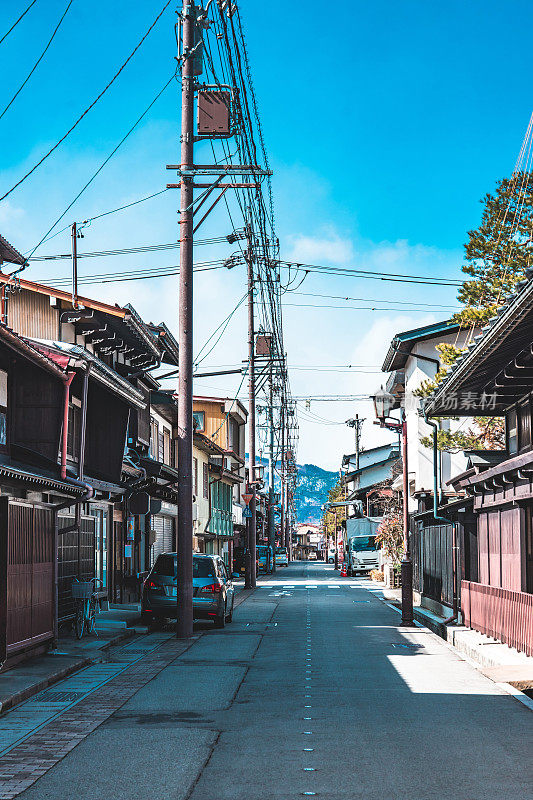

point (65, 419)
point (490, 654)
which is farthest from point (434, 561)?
point (65, 419)

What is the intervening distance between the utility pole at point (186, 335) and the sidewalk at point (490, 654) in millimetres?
5567

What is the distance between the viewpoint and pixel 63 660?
14938 millimetres

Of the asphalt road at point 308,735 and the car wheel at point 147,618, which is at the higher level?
the asphalt road at point 308,735

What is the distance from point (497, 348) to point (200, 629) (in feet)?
36.5

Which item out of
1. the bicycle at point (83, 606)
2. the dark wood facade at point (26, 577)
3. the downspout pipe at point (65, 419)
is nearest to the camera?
the dark wood facade at point (26, 577)

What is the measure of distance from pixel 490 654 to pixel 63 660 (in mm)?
6890

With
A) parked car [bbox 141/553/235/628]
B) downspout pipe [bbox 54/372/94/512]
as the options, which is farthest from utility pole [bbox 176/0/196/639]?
downspout pipe [bbox 54/372/94/512]

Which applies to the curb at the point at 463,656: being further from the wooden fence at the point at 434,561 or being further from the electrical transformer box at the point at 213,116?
the electrical transformer box at the point at 213,116

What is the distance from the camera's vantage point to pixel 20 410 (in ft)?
57.7

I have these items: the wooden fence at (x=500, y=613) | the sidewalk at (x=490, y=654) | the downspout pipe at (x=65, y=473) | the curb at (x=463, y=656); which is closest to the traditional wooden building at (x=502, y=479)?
the wooden fence at (x=500, y=613)

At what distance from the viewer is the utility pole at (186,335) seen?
65.1 feet

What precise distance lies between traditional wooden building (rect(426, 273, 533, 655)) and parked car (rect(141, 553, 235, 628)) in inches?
221

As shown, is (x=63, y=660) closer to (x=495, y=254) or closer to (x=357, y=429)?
(x=495, y=254)

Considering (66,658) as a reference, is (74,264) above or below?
above
